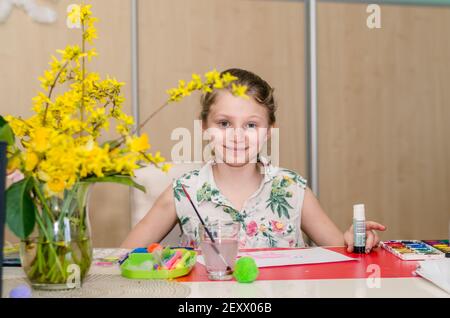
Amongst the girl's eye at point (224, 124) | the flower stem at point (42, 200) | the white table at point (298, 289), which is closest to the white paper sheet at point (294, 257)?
the white table at point (298, 289)

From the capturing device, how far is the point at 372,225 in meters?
1.29

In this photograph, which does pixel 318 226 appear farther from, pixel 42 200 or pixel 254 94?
pixel 42 200

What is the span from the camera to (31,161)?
837 millimetres

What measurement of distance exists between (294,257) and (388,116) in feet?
6.57

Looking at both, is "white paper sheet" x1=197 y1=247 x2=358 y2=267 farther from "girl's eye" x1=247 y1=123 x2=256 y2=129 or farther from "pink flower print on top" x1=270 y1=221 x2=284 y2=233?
"girl's eye" x1=247 y1=123 x2=256 y2=129

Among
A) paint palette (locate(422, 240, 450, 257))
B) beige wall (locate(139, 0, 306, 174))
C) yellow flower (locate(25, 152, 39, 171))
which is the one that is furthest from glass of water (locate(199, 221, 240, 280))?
beige wall (locate(139, 0, 306, 174))

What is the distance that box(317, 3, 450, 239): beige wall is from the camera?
115 inches

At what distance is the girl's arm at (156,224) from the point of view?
1.50 meters

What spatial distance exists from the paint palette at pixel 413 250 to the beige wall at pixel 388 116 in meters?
1.62

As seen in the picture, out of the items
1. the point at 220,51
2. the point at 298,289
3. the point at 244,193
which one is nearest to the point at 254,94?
the point at 244,193

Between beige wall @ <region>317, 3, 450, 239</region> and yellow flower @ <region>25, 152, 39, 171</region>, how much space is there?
222cm

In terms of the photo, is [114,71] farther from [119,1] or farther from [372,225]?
[372,225]
